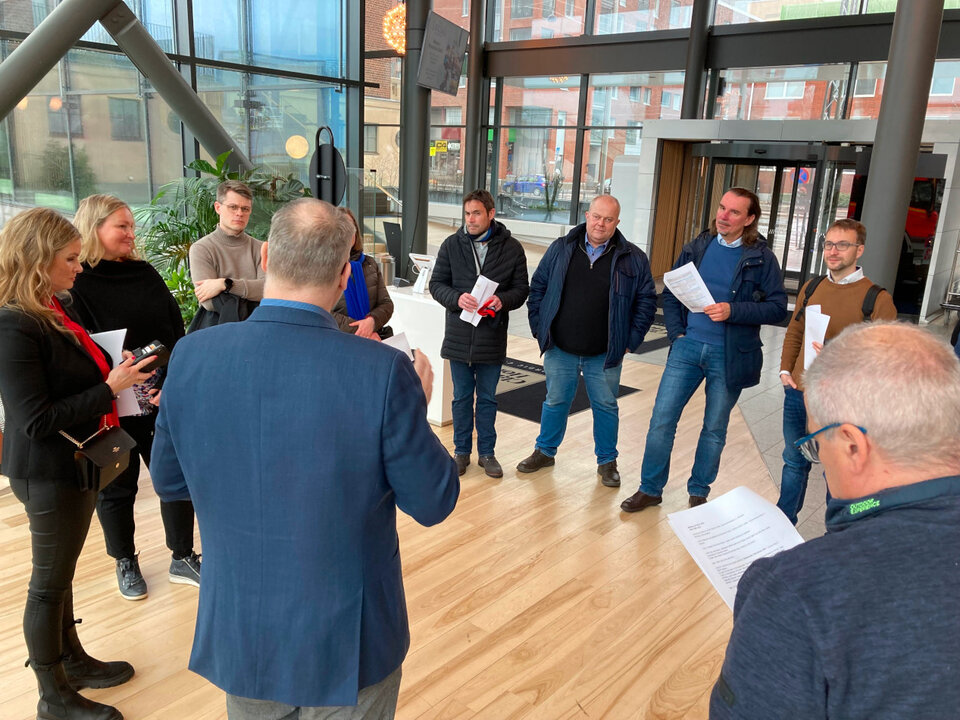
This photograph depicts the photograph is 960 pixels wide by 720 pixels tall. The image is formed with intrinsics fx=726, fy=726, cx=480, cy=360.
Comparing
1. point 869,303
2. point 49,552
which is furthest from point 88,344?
point 869,303

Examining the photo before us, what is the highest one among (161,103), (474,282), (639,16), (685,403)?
(639,16)

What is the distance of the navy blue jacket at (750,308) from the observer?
12.1 ft

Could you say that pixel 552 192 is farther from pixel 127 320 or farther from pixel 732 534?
pixel 732 534

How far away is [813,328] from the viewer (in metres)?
3.27

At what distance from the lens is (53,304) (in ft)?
7.16

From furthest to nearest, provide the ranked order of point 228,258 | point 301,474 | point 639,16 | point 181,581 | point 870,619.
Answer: point 639,16
point 228,258
point 181,581
point 301,474
point 870,619

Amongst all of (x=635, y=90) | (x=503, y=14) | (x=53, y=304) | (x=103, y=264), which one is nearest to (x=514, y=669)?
(x=53, y=304)

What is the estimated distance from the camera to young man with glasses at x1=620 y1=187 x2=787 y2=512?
3709 millimetres

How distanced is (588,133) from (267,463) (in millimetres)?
14249

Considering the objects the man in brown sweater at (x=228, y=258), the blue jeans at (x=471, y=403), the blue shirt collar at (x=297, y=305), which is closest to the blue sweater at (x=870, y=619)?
the blue shirt collar at (x=297, y=305)

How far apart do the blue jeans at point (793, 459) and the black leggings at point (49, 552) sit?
10.1ft

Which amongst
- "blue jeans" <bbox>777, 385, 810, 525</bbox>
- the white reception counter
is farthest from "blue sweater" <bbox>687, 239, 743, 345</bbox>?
the white reception counter

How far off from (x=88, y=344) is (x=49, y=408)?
0.28 meters

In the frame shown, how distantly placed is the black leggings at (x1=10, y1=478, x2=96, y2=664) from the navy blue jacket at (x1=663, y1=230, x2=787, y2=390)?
9.51 ft
